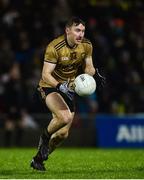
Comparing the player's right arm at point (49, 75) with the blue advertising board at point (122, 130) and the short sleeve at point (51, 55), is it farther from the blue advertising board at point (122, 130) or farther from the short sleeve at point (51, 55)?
the blue advertising board at point (122, 130)

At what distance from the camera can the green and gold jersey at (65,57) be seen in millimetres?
10141

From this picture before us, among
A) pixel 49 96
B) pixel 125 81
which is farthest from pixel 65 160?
pixel 125 81

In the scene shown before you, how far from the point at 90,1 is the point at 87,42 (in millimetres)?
10718

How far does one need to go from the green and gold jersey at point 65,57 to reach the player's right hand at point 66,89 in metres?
0.26

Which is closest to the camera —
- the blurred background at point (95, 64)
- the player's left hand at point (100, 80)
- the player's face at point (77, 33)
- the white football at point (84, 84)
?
the white football at point (84, 84)

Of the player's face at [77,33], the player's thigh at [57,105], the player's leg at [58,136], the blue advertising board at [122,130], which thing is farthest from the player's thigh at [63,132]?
the blue advertising board at [122,130]

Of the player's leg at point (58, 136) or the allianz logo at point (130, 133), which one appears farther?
the allianz logo at point (130, 133)

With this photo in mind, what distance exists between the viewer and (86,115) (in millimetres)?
18266

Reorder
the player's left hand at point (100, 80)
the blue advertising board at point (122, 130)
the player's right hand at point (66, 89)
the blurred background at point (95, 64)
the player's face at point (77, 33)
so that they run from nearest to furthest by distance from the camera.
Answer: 1. the player's right hand at point (66, 89)
2. the player's face at point (77, 33)
3. the player's left hand at point (100, 80)
4. the blurred background at point (95, 64)
5. the blue advertising board at point (122, 130)

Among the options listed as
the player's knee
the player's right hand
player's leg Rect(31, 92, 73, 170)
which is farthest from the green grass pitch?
the player's right hand

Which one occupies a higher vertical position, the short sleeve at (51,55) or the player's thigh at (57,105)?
the short sleeve at (51,55)

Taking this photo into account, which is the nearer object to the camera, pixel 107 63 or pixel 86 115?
pixel 86 115

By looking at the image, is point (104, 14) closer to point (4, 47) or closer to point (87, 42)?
point (4, 47)

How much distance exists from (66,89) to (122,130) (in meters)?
8.56
